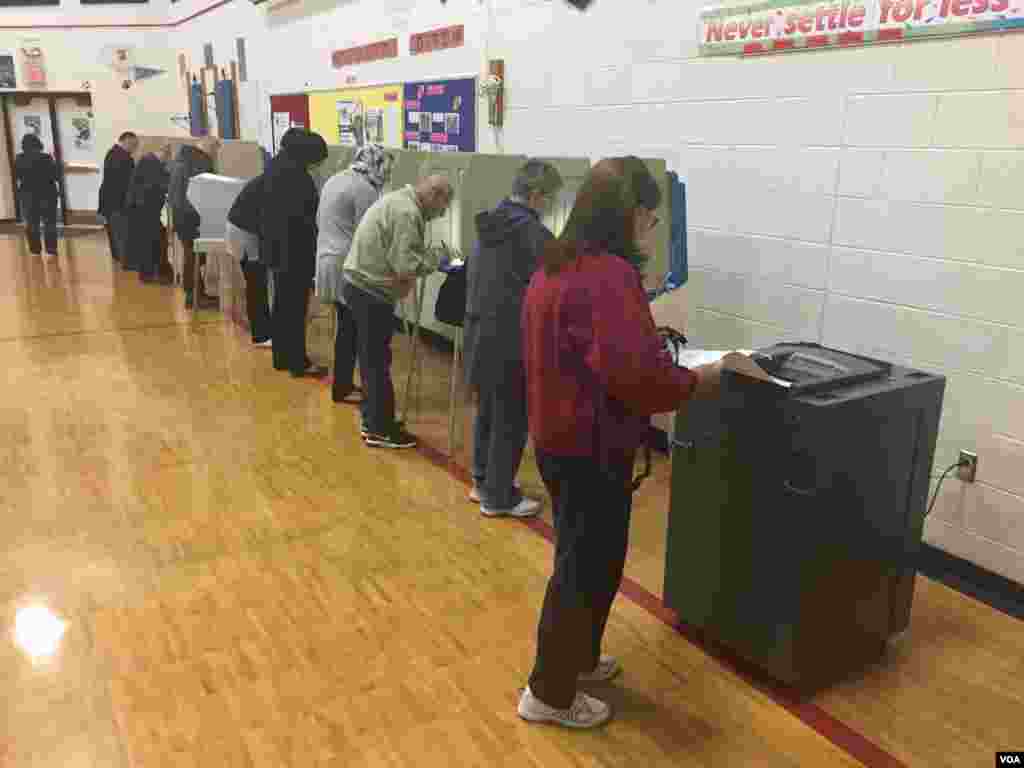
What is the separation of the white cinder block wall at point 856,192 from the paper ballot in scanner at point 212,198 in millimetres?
2975

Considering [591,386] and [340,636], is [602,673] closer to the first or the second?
[340,636]

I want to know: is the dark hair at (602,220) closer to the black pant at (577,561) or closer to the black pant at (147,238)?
the black pant at (577,561)

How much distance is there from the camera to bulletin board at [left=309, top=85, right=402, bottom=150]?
6191 millimetres

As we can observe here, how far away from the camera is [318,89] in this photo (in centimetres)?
735

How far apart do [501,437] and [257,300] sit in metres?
3.01

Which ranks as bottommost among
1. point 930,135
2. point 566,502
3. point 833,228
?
point 566,502

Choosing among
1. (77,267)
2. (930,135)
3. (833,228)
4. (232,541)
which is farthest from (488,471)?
(77,267)

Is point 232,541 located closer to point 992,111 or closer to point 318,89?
point 992,111

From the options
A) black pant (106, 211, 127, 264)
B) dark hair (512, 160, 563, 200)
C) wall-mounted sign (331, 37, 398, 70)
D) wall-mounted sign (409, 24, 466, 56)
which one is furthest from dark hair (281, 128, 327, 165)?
black pant (106, 211, 127, 264)

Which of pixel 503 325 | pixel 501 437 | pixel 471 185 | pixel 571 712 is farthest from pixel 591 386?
pixel 471 185

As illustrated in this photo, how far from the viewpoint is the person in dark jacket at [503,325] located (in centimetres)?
284

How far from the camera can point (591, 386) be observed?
180 cm

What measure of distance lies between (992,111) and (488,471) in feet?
6.65

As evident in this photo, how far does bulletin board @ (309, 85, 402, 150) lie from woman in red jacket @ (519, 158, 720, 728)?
4.59 meters
